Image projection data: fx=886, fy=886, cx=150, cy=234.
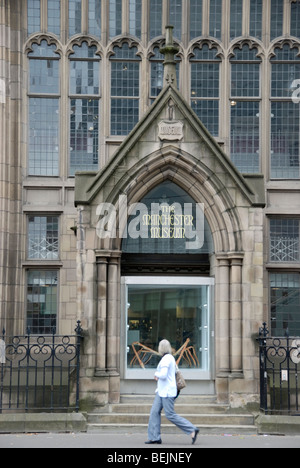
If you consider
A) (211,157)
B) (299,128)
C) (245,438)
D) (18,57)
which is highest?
(18,57)

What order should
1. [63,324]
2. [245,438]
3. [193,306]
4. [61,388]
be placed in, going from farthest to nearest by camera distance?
[63,324] < [193,306] < [61,388] < [245,438]

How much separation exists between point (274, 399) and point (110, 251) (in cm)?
437

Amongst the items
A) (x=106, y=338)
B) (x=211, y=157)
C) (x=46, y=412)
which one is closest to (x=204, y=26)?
(x=211, y=157)

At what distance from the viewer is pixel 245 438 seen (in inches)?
632

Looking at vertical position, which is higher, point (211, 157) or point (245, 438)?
point (211, 157)

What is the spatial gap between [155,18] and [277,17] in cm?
293

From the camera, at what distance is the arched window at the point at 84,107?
821 inches

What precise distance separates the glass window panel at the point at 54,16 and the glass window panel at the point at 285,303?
772 centimetres

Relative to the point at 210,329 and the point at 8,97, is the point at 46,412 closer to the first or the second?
the point at 210,329

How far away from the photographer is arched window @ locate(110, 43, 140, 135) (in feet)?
68.6

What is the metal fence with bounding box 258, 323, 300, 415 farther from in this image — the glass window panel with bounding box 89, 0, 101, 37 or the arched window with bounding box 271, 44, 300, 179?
the glass window panel with bounding box 89, 0, 101, 37

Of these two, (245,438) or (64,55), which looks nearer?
(245,438)

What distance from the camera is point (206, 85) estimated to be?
69.1 ft

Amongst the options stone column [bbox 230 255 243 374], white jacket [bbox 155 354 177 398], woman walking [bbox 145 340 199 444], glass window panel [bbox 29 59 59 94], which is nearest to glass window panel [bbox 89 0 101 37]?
glass window panel [bbox 29 59 59 94]
